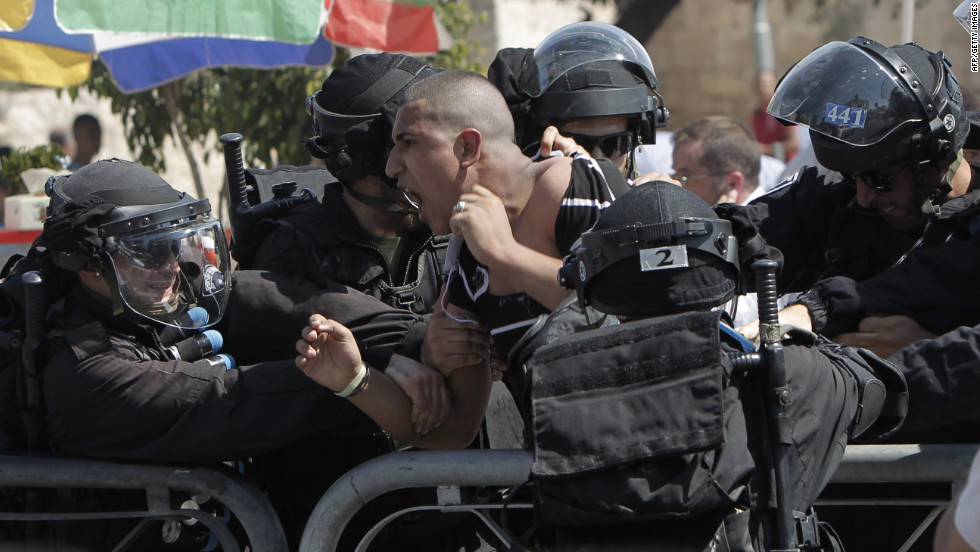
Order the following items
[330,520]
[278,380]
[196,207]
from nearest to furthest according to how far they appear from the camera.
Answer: [330,520] < [278,380] < [196,207]

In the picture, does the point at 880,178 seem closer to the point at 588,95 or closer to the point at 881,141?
the point at 881,141

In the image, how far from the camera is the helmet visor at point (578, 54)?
348cm

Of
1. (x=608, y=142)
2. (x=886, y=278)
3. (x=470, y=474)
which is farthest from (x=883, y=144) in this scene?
(x=470, y=474)

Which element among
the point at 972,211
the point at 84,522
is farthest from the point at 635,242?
the point at 84,522

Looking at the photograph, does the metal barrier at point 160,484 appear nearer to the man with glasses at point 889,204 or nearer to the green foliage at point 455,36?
the man with glasses at point 889,204

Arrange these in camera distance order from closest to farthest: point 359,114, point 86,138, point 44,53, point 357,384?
point 357,384
point 359,114
point 44,53
point 86,138

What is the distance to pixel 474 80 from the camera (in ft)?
9.48

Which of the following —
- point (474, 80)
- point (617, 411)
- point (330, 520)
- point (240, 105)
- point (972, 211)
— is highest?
point (240, 105)

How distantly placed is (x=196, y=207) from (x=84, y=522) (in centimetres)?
92

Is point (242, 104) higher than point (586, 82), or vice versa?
point (242, 104)

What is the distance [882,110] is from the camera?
9.37 ft

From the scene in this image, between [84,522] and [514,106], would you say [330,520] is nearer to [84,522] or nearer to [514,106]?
[84,522]

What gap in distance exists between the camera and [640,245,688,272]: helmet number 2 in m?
2.05

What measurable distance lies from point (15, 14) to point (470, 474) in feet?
15.0
